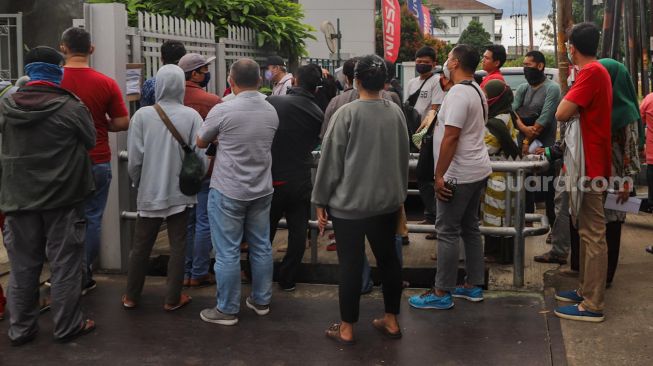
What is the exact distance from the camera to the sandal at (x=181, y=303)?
18.4 feet

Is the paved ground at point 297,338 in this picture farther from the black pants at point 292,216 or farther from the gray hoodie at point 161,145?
the gray hoodie at point 161,145

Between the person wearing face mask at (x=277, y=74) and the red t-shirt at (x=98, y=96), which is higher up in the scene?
the person wearing face mask at (x=277, y=74)

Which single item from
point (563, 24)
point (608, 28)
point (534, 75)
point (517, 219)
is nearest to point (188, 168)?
point (517, 219)

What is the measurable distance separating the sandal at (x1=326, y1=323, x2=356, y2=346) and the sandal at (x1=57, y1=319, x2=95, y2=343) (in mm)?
1554

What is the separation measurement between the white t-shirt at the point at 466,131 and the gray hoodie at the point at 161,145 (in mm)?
1715

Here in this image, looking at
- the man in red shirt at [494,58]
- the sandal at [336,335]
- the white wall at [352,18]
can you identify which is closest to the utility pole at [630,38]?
the man in red shirt at [494,58]

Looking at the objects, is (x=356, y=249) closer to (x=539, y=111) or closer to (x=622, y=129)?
(x=622, y=129)

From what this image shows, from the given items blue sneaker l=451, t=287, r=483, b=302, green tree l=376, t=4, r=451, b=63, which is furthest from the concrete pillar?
green tree l=376, t=4, r=451, b=63

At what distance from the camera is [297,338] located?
16.6 ft

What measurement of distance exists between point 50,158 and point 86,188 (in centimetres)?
31

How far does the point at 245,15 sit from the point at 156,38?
2.74 meters

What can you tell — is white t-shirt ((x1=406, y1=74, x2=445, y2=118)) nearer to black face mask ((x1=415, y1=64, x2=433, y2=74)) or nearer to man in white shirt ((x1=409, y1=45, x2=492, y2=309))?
black face mask ((x1=415, y1=64, x2=433, y2=74))

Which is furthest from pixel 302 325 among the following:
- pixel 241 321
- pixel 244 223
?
pixel 244 223

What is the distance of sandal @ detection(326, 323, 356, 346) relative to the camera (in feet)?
16.2
